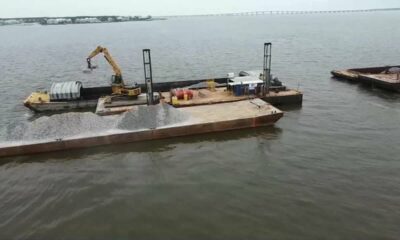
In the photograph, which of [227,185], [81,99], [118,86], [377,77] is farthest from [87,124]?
[377,77]

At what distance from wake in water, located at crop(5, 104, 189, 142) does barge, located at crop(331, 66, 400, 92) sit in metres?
24.6

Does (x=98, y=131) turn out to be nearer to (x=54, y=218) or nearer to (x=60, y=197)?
(x=60, y=197)

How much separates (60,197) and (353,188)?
604 inches

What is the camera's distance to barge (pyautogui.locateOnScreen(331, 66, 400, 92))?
3559cm

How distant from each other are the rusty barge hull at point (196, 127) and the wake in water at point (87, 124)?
603mm

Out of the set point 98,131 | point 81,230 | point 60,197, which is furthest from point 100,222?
point 98,131

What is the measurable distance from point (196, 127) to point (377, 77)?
87.0 ft

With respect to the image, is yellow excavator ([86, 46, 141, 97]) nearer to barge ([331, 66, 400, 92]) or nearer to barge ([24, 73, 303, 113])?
barge ([24, 73, 303, 113])

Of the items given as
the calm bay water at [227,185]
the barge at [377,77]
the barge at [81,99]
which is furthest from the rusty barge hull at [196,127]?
the barge at [377,77]

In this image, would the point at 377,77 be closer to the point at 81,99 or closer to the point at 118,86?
the point at 118,86

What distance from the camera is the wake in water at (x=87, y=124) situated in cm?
2233

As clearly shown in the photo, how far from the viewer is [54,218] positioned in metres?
15.3

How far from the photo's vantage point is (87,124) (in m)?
23.0

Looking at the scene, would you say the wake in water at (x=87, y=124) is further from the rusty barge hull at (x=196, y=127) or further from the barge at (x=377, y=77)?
the barge at (x=377, y=77)
